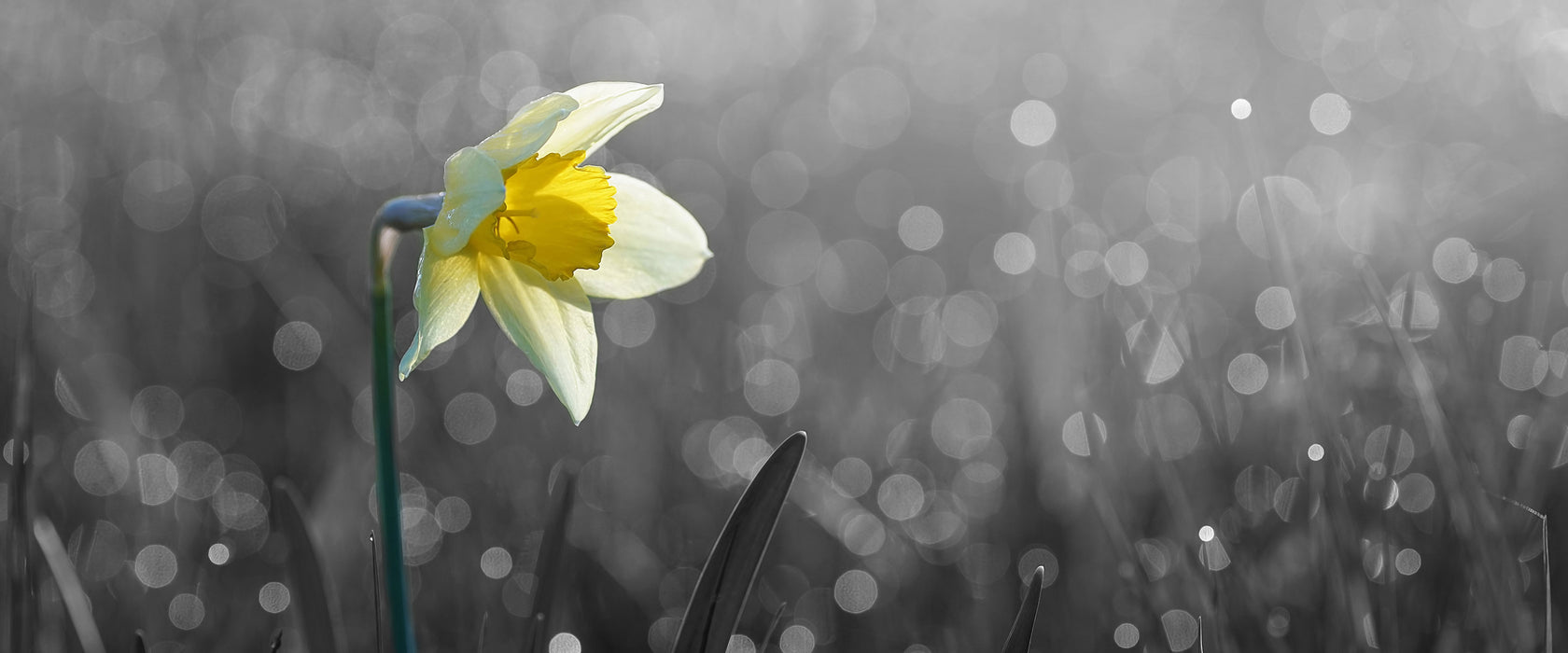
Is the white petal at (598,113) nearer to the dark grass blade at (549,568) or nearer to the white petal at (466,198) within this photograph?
the white petal at (466,198)

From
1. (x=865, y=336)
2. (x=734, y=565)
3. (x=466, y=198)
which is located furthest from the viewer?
(x=865, y=336)

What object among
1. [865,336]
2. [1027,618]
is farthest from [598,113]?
[865,336]

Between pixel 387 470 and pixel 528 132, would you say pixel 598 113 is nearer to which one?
pixel 528 132

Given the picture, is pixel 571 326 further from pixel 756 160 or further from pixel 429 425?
pixel 756 160

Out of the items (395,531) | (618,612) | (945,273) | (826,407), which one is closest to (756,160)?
(945,273)

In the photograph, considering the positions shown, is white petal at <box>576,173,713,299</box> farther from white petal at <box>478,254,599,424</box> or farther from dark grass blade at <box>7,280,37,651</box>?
dark grass blade at <box>7,280,37,651</box>

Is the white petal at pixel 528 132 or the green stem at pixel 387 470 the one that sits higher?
the white petal at pixel 528 132

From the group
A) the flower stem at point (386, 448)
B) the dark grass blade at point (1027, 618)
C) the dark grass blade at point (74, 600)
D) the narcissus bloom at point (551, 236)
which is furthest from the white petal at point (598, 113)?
the dark grass blade at point (74, 600)
